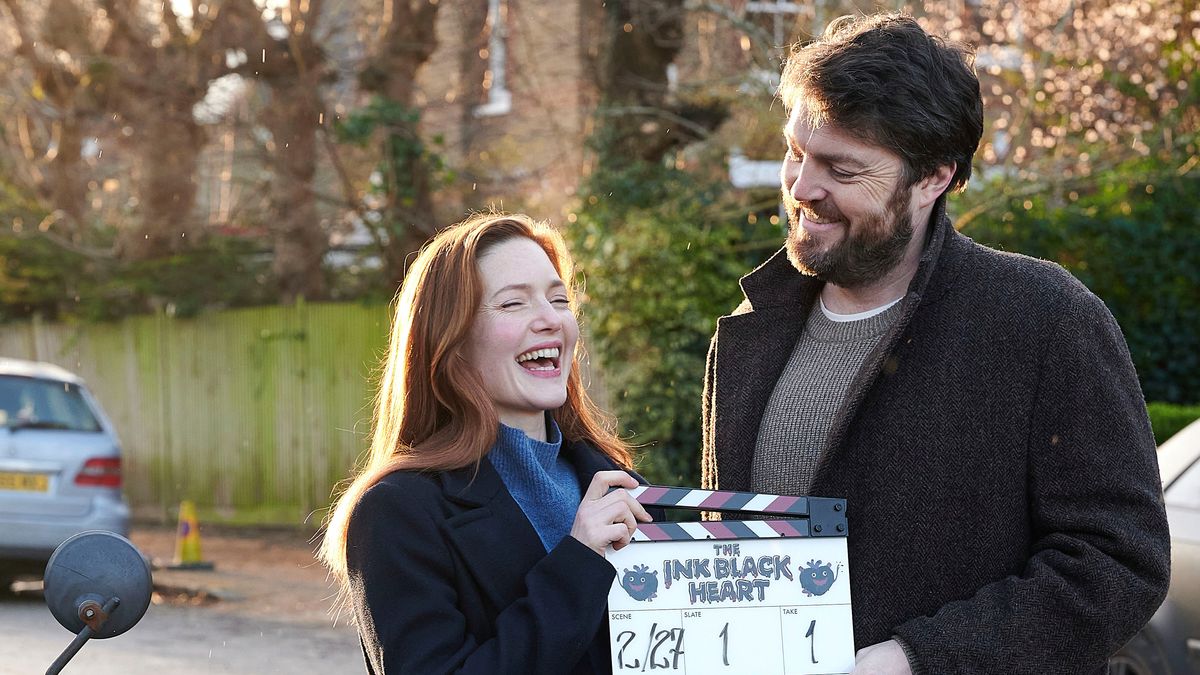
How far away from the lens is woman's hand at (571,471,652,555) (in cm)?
294

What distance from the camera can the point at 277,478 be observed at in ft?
55.9

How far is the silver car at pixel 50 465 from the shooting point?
11.0 m

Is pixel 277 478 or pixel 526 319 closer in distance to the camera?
pixel 526 319

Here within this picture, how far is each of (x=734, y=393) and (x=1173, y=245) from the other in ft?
32.1

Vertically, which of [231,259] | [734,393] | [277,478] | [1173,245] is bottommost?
[277,478]

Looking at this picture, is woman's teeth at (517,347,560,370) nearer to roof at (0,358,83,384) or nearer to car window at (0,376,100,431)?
car window at (0,376,100,431)

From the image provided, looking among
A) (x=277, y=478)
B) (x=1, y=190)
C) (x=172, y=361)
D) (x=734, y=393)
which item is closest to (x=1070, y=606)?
(x=734, y=393)

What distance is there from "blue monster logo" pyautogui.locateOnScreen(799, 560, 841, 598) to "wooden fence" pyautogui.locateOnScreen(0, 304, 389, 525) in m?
13.2

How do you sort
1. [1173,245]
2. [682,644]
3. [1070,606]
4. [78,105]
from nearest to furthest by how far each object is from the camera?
1. [1070,606]
2. [682,644]
3. [1173,245]
4. [78,105]

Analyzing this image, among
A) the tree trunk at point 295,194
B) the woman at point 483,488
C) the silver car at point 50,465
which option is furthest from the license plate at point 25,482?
the woman at point 483,488

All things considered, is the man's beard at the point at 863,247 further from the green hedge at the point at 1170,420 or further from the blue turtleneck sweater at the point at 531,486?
the green hedge at the point at 1170,420

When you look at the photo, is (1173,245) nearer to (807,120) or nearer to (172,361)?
(807,120)

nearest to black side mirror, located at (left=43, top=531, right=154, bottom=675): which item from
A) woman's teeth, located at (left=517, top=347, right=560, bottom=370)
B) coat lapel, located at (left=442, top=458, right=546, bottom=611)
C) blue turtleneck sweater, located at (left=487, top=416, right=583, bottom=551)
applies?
coat lapel, located at (left=442, top=458, right=546, bottom=611)

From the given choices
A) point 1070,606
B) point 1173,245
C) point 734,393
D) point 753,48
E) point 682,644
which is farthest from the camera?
point 753,48
